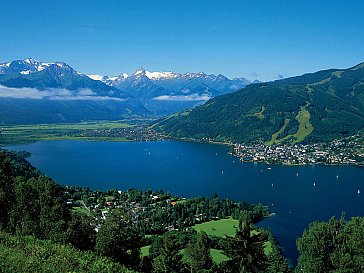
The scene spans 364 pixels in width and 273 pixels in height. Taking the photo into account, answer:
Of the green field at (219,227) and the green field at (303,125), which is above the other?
the green field at (303,125)

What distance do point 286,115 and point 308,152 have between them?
4109 centimetres

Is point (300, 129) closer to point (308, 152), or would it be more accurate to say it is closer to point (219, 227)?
point (308, 152)

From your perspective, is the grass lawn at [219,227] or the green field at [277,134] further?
the green field at [277,134]

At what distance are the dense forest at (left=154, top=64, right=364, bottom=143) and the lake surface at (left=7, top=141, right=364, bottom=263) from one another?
109 ft

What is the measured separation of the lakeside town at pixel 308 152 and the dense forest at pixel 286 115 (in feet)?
24.4

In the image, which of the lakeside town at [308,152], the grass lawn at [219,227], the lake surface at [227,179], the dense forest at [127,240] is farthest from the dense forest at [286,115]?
the dense forest at [127,240]

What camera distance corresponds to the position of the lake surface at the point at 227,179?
56125 mm

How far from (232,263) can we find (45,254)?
24.1 feet

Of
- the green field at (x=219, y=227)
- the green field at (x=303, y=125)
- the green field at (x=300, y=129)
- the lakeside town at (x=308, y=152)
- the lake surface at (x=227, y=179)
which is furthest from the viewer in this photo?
the green field at (x=303, y=125)

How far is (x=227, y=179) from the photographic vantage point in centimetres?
7950

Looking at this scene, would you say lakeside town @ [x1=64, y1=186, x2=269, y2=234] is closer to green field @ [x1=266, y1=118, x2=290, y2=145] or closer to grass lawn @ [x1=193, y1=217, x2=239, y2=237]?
grass lawn @ [x1=193, y1=217, x2=239, y2=237]

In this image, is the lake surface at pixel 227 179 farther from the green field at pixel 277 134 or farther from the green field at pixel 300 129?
the green field at pixel 300 129

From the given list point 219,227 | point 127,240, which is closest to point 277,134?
point 219,227

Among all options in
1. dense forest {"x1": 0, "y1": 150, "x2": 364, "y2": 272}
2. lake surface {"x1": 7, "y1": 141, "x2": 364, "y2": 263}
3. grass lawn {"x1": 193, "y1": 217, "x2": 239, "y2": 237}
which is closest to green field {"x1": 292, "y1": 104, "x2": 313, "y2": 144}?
lake surface {"x1": 7, "y1": 141, "x2": 364, "y2": 263}
